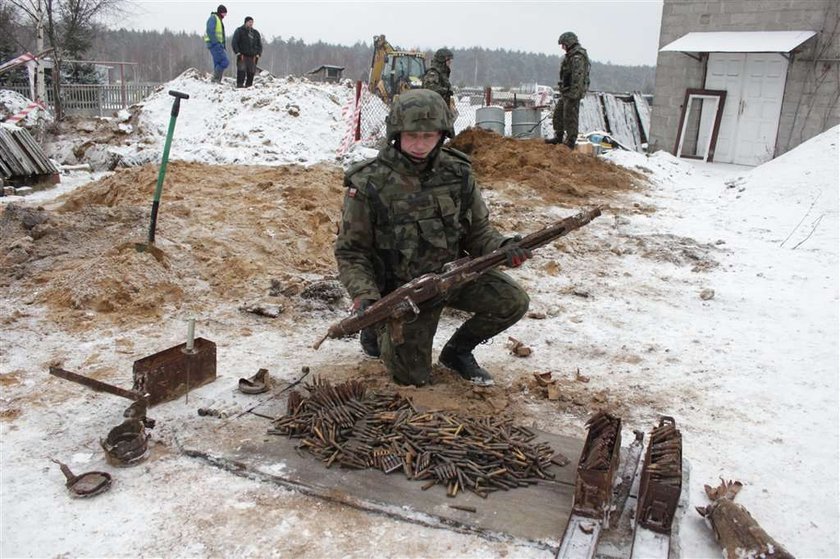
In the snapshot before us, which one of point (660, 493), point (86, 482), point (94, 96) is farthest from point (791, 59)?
point (94, 96)

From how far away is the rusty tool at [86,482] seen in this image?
2967mm

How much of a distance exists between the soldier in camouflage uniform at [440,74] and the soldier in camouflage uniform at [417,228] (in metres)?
8.91

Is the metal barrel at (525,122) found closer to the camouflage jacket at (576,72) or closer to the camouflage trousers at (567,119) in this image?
the camouflage trousers at (567,119)

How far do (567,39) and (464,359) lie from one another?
1013cm

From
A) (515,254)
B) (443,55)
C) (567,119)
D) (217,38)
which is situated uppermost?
(217,38)

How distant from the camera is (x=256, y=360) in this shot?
457cm

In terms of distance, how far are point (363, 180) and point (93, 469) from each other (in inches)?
81.5

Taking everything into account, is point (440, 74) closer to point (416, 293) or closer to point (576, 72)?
point (576, 72)

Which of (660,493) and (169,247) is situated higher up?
(169,247)

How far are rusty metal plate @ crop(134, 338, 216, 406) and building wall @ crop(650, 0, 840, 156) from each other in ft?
49.5

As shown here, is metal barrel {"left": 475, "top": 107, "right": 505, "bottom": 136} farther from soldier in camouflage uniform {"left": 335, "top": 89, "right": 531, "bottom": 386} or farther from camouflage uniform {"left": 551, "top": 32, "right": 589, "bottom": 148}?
soldier in camouflage uniform {"left": 335, "top": 89, "right": 531, "bottom": 386}

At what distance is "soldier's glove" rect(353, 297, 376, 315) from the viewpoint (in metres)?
3.52

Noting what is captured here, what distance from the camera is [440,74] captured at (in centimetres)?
1280

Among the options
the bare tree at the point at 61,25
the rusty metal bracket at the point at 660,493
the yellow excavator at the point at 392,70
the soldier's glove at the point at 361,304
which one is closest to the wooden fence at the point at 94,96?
the bare tree at the point at 61,25
